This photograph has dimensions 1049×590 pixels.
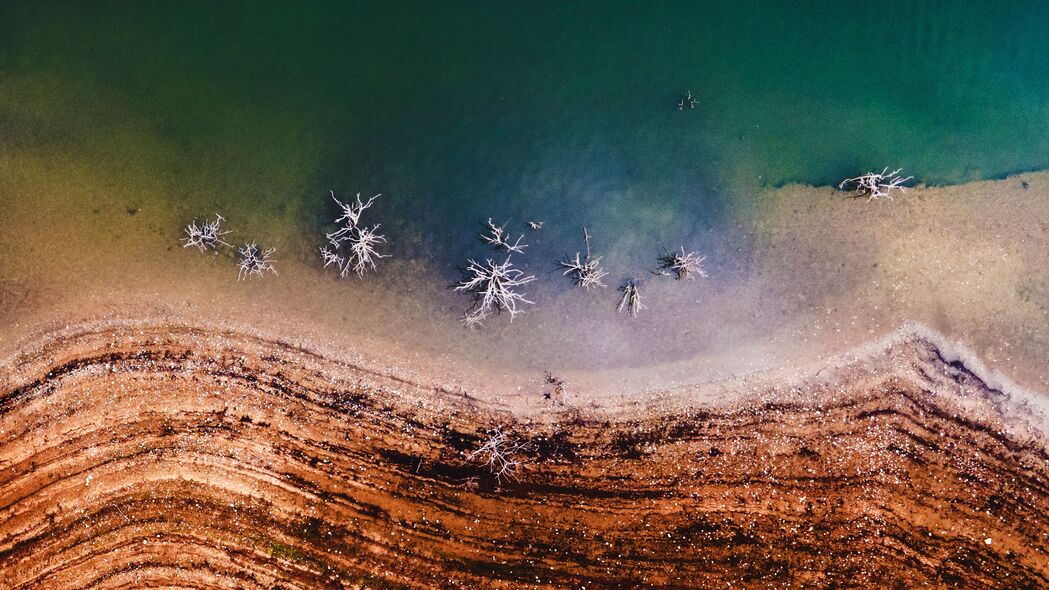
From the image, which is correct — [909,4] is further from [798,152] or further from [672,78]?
[672,78]

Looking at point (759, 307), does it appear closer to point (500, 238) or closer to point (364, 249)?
point (500, 238)

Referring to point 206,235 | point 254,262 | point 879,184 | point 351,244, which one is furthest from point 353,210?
point 879,184

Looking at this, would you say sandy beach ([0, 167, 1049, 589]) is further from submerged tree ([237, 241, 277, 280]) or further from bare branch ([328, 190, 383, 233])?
bare branch ([328, 190, 383, 233])

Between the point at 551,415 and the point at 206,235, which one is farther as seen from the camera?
the point at 551,415

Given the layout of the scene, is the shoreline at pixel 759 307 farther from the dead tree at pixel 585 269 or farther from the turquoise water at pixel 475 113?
the turquoise water at pixel 475 113

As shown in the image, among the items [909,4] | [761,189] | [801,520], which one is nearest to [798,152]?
[761,189]

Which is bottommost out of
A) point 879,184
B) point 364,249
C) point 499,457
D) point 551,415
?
point 499,457

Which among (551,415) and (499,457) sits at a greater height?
(551,415)
